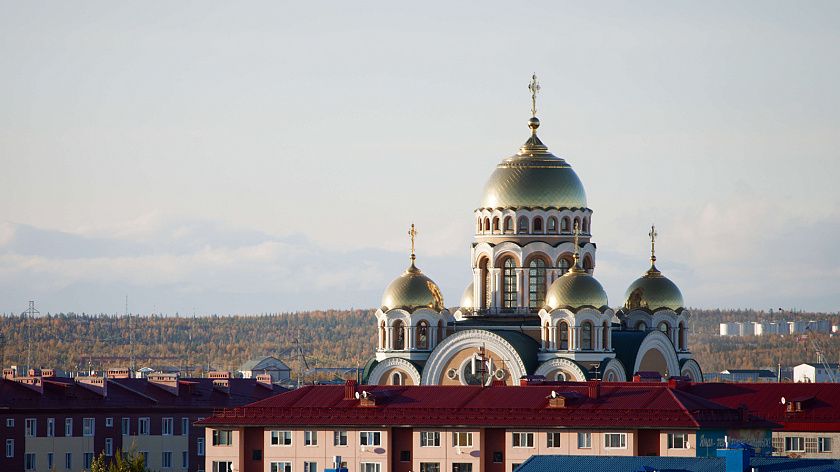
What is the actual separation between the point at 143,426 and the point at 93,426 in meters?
1.99

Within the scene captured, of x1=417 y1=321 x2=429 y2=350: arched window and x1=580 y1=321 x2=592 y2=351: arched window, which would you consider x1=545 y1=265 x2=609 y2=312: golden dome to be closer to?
x1=580 y1=321 x2=592 y2=351: arched window

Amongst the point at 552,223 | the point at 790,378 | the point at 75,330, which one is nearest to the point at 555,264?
the point at 552,223

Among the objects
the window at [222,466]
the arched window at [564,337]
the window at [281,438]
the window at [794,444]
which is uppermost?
the arched window at [564,337]

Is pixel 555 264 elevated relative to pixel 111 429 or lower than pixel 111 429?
elevated

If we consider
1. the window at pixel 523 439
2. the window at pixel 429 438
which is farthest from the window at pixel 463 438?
the window at pixel 523 439

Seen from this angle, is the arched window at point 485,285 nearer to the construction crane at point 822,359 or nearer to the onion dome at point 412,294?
the onion dome at point 412,294

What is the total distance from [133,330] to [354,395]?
147859 mm

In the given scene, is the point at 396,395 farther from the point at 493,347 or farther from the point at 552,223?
the point at 552,223

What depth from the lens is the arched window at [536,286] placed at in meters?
61.1

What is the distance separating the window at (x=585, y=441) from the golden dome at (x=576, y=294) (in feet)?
40.0

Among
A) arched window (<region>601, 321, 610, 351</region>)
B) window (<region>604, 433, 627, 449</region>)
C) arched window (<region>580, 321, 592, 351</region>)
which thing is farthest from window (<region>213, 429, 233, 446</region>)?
arched window (<region>601, 321, 610, 351</region>)

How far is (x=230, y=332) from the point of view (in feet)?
653

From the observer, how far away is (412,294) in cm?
5962

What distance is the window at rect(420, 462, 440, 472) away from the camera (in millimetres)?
45875
